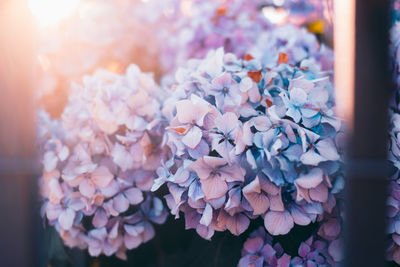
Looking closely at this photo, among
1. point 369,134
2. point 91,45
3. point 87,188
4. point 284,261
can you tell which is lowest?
point 284,261

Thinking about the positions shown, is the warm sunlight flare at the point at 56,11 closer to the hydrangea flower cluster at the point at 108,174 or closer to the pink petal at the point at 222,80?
the hydrangea flower cluster at the point at 108,174

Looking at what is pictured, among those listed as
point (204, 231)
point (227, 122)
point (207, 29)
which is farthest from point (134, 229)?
point (207, 29)

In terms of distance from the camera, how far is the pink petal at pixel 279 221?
502 millimetres

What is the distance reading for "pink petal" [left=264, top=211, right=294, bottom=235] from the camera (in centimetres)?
50

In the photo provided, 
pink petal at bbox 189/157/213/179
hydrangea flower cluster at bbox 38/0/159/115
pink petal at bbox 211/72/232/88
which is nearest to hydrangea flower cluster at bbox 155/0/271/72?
hydrangea flower cluster at bbox 38/0/159/115

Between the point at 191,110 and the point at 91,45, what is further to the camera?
the point at 91,45

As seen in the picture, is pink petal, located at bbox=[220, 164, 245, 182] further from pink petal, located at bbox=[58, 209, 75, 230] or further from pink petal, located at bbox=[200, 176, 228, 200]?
pink petal, located at bbox=[58, 209, 75, 230]

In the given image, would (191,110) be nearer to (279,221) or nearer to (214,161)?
(214,161)

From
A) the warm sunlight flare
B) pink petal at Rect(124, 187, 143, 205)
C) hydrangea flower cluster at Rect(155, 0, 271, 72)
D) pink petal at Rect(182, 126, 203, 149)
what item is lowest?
pink petal at Rect(124, 187, 143, 205)

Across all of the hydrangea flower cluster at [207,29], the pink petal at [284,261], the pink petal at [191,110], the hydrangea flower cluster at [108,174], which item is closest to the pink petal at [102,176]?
the hydrangea flower cluster at [108,174]

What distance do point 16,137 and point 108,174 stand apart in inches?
8.2

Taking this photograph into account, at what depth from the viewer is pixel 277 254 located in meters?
0.55

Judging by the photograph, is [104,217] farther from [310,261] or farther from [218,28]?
[218,28]

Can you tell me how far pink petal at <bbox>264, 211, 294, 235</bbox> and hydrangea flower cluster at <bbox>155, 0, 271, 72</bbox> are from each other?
46 cm
